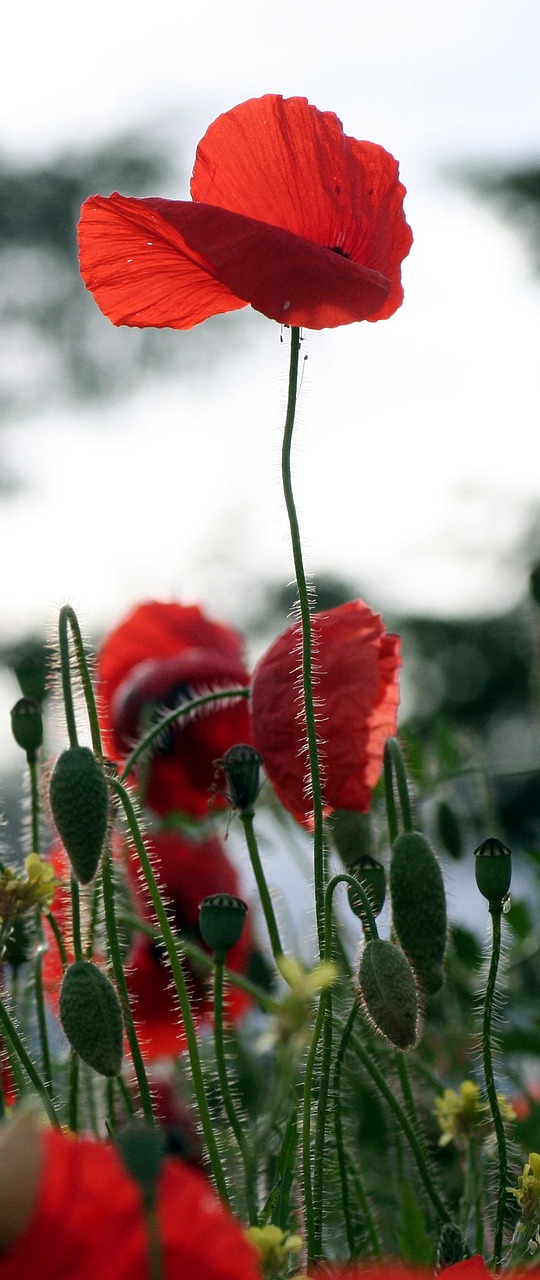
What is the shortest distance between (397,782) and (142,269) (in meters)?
0.27

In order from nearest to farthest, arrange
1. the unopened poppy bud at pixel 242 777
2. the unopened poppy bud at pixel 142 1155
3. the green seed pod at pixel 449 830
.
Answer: the unopened poppy bud at pixel 142 1155 < the unopened poppy bud at pixel 242 777 < the green seed pod at pixel 449 830

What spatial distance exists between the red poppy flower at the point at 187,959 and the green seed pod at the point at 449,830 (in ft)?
0.49

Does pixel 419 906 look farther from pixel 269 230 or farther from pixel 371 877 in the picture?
pixel 269 230

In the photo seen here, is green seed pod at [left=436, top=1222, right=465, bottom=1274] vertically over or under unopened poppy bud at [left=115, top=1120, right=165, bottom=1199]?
under

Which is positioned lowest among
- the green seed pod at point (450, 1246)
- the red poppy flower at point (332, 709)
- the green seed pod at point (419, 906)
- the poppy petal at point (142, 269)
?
the green seed pod at point (450, 1246)

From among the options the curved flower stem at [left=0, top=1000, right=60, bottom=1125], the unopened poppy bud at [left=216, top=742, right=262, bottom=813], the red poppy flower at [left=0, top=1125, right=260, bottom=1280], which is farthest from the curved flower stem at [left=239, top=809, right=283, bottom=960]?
the red poppy flower at [left=0, top=1125, right=260, bottom=1280]

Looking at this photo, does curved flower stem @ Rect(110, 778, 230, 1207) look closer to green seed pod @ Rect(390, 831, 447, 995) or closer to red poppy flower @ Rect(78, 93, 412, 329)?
green seed pod @ Rect(390, 831, 447, 995)

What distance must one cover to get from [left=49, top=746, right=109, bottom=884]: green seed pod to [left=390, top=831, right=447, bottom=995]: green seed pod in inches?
5.4

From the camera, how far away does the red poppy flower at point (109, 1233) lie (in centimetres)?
31

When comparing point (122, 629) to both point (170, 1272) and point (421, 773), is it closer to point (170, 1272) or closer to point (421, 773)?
point (421, 773)

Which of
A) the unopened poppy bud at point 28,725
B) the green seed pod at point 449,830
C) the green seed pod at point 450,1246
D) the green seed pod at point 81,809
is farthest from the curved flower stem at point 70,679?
the green seed pod at point 449,830

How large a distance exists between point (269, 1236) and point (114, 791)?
0.25 m

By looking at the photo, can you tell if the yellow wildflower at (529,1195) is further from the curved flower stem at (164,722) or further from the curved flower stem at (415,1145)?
the curved flower stem at (164,722)

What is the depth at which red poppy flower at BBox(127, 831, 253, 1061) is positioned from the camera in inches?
37.5
